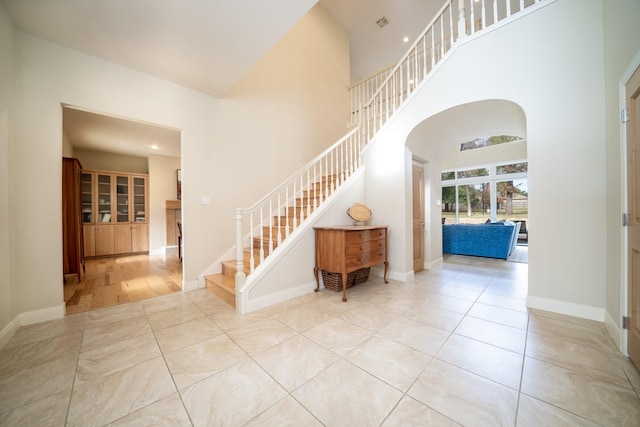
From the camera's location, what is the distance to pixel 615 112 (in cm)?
193

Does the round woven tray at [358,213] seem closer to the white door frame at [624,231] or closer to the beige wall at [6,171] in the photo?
the white door frame at [624,231]

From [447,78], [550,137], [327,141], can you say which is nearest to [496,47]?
[447,78]

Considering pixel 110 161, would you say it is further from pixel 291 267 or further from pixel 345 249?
pixel 345 249

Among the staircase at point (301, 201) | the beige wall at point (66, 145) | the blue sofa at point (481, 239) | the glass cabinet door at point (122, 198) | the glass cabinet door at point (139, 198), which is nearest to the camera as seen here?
the staircase at point (301, 201)

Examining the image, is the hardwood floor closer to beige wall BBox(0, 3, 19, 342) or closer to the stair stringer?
beige wall BBox(0, 3, 19, 342)

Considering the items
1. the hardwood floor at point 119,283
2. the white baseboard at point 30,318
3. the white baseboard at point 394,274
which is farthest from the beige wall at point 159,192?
the white baseboard at point 394,274

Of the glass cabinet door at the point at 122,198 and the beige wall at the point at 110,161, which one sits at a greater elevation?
the beige wall at the point at 110,161

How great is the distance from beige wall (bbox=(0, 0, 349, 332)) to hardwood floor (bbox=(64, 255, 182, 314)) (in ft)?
1.49

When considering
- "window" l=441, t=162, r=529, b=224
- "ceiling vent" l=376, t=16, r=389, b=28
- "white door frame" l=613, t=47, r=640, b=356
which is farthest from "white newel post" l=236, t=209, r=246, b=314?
"window" l=441, t=162, r=529, b=224

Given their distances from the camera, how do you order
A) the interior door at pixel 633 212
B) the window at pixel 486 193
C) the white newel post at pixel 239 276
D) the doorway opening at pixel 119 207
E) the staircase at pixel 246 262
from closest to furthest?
the interior door at pixel 633 212, the white newel post at pixel 239 276, the staircase at pixel 246 262, the doorway opening at pixel 119 207, the window at pixel 486 193

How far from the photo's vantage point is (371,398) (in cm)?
130

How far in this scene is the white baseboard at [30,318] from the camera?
196cm

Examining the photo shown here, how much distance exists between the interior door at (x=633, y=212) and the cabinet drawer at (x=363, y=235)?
7.05 ft

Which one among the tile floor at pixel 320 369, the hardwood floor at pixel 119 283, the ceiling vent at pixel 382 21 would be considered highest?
the ceiling vent at pixel 382 21
